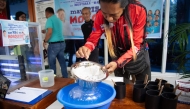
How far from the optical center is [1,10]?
3061 mm

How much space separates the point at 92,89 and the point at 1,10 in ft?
11.0

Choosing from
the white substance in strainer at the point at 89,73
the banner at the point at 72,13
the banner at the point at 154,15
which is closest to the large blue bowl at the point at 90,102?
the white substance in strainer at the point at 89,73

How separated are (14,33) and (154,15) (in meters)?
2.08

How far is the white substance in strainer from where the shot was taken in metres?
0.67

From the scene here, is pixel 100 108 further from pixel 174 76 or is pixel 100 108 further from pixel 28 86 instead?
pixel 174 76

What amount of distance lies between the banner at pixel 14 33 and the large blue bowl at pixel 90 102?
504 mm

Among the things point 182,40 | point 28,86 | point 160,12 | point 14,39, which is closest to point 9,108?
point 28,86

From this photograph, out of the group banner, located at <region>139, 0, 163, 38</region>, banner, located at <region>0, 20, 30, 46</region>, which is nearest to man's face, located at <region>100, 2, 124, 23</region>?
banner, located at <region>0, 20, 30, 46</region>

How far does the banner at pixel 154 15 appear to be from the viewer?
2.22m

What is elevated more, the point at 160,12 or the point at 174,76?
the point at 160,12

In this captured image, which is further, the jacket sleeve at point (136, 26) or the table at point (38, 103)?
the jacket sleeve at point (136, 26)

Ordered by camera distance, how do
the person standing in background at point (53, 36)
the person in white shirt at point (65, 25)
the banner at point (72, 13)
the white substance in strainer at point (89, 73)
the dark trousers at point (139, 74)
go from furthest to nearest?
the person in white shirt at point (65, 25) → the banner at point (72, 13) → the person standing in background at point (53, 36) → the dark trousers at point (139, 74) → the white substance in strainer at point (89, 73)

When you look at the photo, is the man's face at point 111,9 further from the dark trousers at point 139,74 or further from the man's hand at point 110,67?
the dark trousers at point 139,74

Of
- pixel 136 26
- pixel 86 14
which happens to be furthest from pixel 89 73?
pixel 86 14
